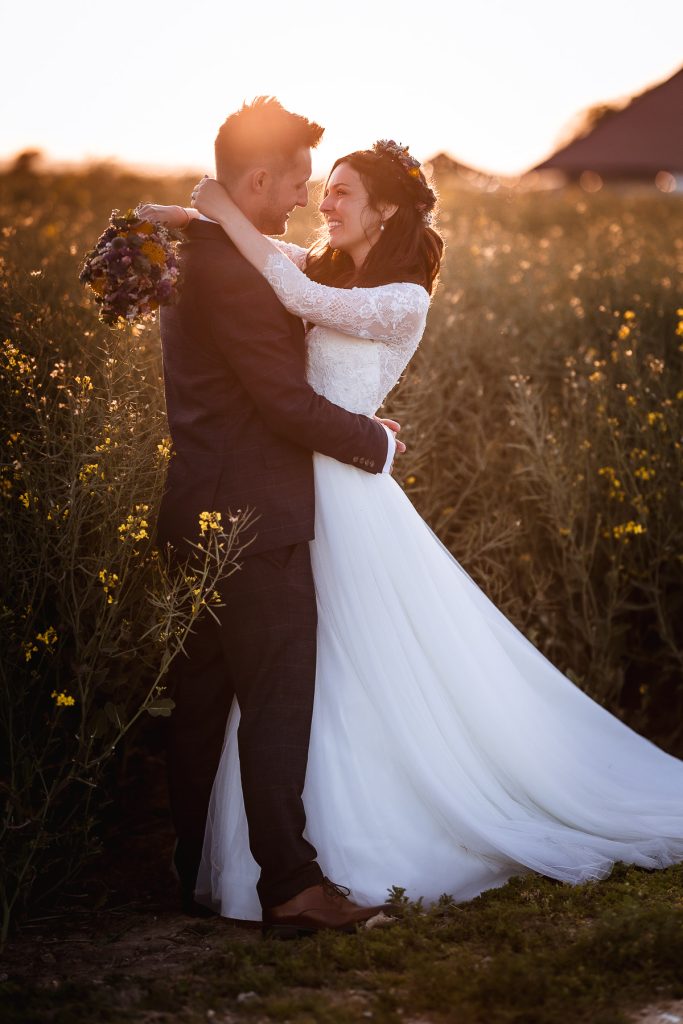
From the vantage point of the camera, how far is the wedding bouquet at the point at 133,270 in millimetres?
3012

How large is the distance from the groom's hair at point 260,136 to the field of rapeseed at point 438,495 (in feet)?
2.78

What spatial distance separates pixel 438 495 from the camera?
5238mm

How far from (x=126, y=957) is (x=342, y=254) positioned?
2.31 metres

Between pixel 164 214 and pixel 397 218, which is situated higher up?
pixel 397 218

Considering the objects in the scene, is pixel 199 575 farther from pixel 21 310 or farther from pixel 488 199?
pixel 488 199

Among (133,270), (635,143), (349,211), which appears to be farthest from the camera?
(635,143)

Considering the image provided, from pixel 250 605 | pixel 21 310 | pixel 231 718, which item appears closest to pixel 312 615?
pixel 250 605

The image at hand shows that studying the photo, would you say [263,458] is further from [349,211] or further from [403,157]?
[403,157]

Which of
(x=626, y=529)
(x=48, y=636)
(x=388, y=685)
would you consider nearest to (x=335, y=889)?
(x=388, y=685)

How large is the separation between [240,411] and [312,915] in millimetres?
1490

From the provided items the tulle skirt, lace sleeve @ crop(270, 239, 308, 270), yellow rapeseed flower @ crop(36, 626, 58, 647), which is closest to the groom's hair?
lace sleeve @ crop(270, 239, 308, 270)

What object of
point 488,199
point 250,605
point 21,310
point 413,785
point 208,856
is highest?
point 488,199

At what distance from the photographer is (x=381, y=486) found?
357 cm

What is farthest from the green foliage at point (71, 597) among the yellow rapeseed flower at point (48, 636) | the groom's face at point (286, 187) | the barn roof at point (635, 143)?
the barn roof at point (635, 143)
